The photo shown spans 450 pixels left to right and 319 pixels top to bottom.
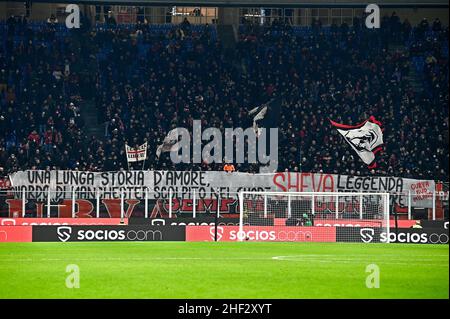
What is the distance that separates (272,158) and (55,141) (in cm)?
902

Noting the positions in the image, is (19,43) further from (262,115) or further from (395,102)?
(395,102)

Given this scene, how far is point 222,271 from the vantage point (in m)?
19.5

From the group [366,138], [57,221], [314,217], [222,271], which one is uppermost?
[366,138]

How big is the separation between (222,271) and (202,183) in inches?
733

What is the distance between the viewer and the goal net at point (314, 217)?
32906mm

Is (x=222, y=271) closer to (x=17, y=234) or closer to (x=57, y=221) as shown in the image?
(x=17, y=234)

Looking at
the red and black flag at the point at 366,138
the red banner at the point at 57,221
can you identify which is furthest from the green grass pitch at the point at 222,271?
the red and black flag at the point at 366,138

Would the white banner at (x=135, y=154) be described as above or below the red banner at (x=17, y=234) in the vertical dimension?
above

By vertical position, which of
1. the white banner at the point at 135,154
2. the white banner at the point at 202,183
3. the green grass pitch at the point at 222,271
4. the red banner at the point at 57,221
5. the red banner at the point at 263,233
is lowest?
the red banner at the point at 263,233

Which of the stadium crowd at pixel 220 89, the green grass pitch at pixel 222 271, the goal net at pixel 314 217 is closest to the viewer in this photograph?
the green grass pitch at pixel 222 271

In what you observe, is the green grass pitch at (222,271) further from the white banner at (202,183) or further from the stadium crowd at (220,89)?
the stadium crowd at (220,89)

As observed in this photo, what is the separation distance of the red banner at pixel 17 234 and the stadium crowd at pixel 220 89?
7.27 m

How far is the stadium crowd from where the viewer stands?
41.6 m

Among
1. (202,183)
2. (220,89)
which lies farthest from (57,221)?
(220,89)
